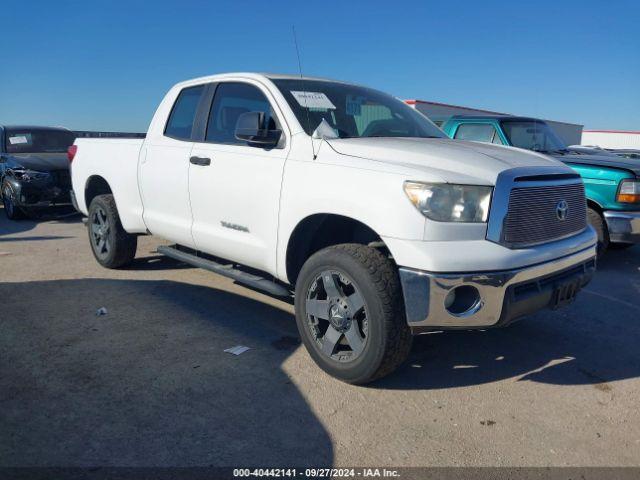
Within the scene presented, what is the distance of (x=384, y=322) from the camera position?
2.86m

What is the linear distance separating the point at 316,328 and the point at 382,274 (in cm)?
70

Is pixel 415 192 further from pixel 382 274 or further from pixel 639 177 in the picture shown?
pixel 639 177

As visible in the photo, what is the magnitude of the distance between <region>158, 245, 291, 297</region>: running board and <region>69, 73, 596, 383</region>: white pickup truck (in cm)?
1

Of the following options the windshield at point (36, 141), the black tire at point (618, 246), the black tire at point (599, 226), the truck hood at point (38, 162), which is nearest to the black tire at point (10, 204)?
the truck hood at point (38, 162)

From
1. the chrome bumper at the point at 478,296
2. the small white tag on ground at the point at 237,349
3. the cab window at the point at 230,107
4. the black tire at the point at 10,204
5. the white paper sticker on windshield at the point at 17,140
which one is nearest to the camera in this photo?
the chrome bumper at the point at 478,296

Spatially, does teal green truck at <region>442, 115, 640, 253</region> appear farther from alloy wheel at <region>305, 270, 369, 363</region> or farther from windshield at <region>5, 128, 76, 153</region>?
windshield at <region>5, 128, 76, 153</region>

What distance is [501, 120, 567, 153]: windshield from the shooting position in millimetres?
6996

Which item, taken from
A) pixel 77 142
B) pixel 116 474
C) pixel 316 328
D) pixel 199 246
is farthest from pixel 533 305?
pixel 77 142

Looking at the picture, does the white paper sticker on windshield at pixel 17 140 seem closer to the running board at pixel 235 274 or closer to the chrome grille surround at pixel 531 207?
the running board at pixel 235 274

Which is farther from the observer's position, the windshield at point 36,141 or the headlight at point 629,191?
the windshield at point 36,141

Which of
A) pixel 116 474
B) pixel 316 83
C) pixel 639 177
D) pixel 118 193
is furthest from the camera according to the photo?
pixel 639 177

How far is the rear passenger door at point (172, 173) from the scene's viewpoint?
4.38 meters

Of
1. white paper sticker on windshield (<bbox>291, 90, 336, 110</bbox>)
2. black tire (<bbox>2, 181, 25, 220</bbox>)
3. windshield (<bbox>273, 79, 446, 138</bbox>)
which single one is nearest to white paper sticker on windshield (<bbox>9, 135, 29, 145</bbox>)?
black tire (<bbox>2, 181, 25, 220</bbox>)

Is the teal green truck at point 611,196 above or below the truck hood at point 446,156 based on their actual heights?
below
